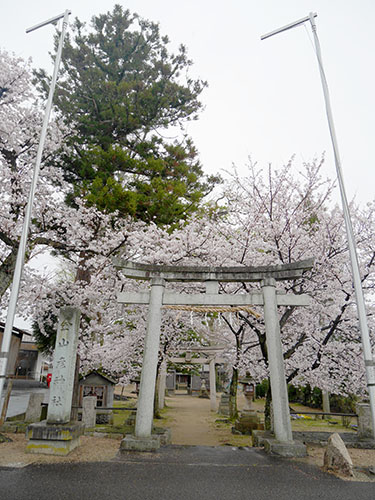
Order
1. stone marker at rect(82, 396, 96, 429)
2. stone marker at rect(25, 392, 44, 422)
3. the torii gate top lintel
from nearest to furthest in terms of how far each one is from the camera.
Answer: the torii gate top lintel → stone marker at rect(25, 392, 44, 422) → stone marker at rect(82, 396, 96, 429)

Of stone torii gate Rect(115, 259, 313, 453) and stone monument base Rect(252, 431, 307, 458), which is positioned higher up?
stone torii gate Rect(115, 259, 313, 453)

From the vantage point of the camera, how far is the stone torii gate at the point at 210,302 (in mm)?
6496

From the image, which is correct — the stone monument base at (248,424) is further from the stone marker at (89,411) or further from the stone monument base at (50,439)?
the stone monument base at (50,439)

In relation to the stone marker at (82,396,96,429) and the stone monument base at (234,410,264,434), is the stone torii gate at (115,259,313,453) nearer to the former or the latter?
the stone marker at (82,396,96,429)

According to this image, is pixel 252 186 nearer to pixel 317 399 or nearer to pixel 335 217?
pixel 335 217

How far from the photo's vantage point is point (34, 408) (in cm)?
879

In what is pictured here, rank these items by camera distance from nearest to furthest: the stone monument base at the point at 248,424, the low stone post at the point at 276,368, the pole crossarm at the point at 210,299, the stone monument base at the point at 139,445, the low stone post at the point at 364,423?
the stone monument base at the point at 139,445 < the low stone post at the point at 276,368 < the pole crossarm at the point at 210,299 < the low stone post at the point at 364,423 < the stone monument base at the point at 248,424

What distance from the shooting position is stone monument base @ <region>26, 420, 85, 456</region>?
6016 mm

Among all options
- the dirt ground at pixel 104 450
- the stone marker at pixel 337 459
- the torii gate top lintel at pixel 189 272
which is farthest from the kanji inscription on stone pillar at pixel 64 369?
the stone marker at pixel 337 459

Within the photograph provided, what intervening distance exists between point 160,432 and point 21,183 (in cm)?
820

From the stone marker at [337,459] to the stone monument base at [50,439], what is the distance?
477 centimetres

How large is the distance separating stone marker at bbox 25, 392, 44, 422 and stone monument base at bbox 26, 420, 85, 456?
286 cm

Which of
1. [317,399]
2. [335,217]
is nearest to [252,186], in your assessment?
[335,217]

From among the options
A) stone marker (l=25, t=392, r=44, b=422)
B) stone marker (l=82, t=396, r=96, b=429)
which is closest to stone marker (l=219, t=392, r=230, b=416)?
stone marker (l=82, t=396, r=96, b=429)
